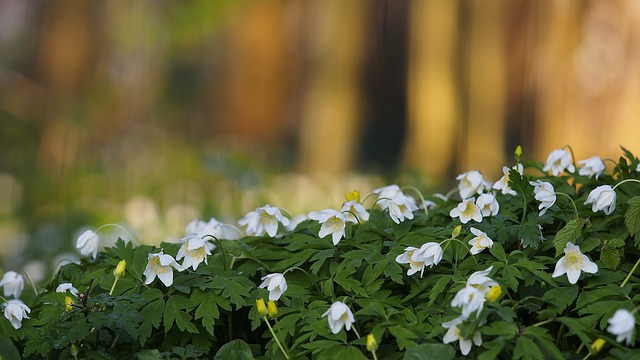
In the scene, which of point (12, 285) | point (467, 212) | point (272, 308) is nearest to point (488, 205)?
point (467, 212)

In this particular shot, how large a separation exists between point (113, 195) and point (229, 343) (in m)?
4.04

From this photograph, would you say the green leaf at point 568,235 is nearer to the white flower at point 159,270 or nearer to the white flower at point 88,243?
the white flower at point 159,270

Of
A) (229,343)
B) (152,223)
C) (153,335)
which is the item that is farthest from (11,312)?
(152,223)

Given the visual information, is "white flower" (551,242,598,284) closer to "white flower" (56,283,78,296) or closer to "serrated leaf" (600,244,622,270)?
"serrated leaf" (600,244,622,270)

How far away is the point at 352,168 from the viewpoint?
704 centimetres

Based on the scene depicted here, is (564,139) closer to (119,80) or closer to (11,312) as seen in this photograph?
(119,80)

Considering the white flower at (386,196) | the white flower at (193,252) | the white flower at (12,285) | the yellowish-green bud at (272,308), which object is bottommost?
the white flower at (12,285)

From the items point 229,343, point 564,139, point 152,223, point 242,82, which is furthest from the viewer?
point 242,82

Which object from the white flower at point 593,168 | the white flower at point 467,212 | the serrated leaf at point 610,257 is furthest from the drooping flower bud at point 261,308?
the white flower at point 593,168

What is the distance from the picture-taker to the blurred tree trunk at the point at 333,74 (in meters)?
7.28

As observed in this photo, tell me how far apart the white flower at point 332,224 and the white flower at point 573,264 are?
0.53m

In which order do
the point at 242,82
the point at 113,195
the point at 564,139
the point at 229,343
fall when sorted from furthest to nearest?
the point at 242,82 < the point at 564,139 < the point at 113,195 < the point at 229,343

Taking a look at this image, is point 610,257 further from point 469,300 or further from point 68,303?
point 68,303

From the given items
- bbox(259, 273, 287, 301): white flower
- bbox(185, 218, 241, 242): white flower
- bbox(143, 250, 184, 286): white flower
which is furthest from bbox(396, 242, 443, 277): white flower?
bbox(185, 218, 241, 242): white flower
